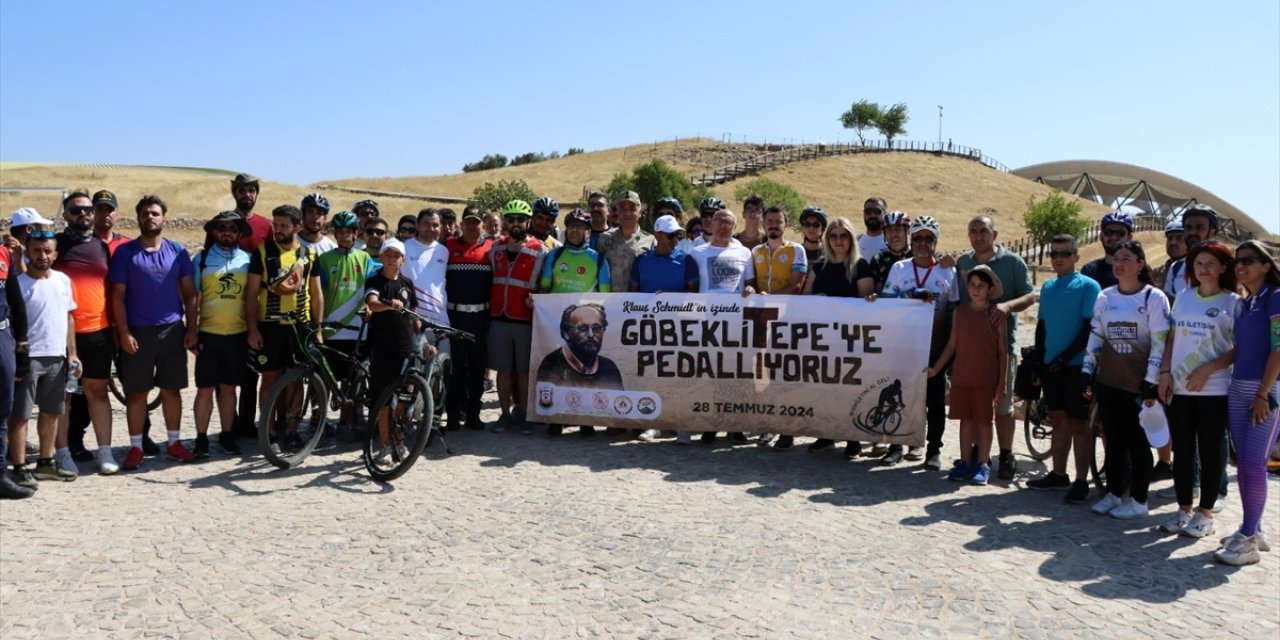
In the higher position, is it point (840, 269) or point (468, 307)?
point (840, 269)

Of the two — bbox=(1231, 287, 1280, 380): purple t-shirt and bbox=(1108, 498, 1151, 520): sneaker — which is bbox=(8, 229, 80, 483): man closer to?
bbox=(1108, 498, 1151, 520): sneaker

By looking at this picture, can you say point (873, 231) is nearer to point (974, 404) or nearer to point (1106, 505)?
point (974, 404)

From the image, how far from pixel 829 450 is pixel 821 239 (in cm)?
215

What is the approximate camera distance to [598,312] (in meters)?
9.20

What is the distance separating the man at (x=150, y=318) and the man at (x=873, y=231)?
6671mm

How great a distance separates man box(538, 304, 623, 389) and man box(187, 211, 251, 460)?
2.96 meters

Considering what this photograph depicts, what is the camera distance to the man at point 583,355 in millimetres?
9188

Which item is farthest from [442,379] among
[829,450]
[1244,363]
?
[1244,363]

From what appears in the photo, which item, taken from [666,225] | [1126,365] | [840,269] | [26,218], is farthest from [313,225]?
[1126,365]

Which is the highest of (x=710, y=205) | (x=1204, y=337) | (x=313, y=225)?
(x=710, y=205)

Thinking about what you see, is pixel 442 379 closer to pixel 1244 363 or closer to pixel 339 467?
pixel 339 467

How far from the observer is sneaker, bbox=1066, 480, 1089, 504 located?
7410 mm

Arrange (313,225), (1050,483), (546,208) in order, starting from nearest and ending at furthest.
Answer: (1050,483), (313,225), (546,208)

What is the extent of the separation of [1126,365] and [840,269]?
8.73 feet
